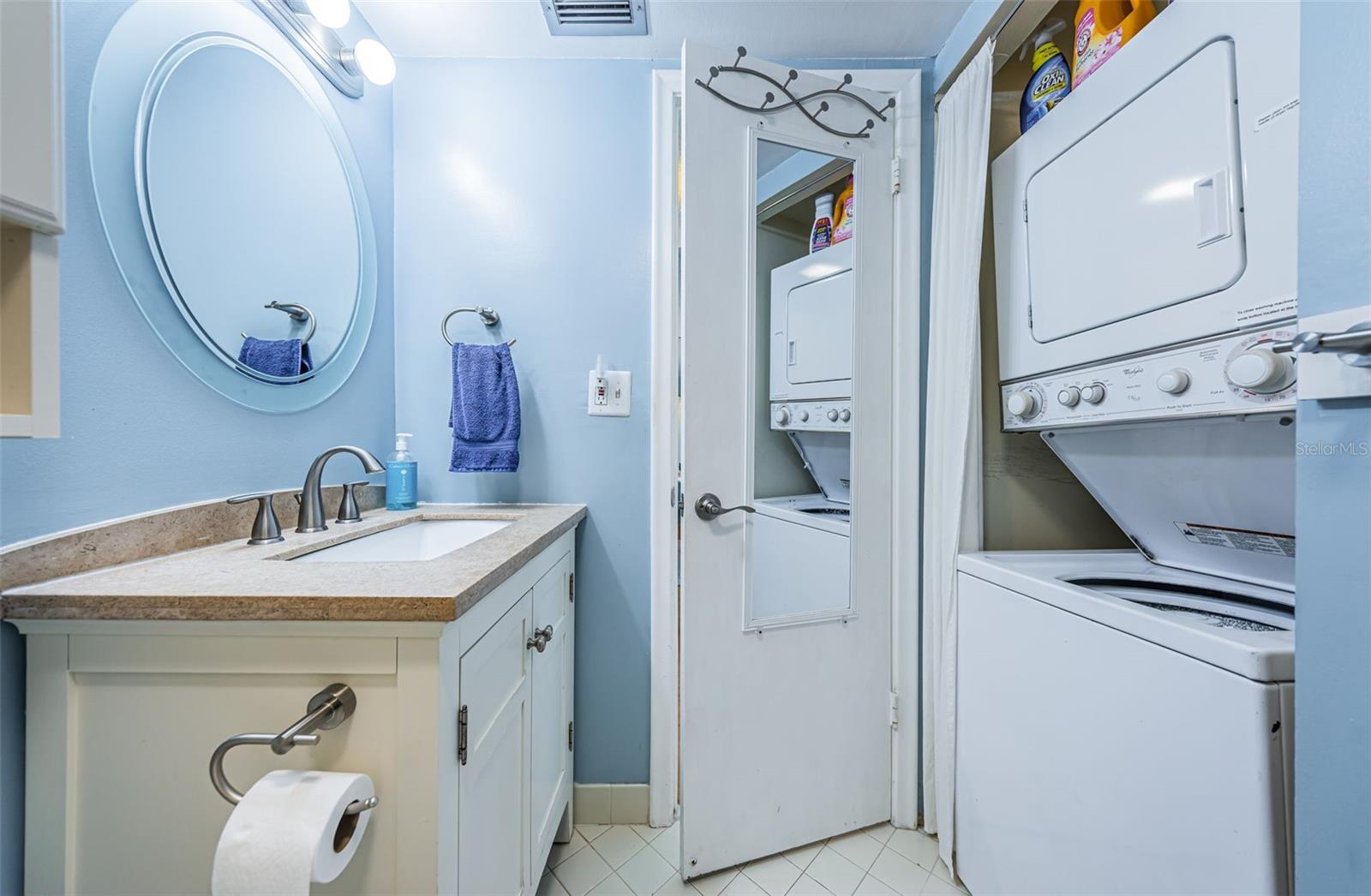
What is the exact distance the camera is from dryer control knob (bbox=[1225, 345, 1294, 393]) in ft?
2.50

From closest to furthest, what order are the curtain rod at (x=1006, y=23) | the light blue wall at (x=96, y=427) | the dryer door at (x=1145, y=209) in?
the light blue wall at (x=96, y=427) < the dryer door at (x=1145, y=209) < the curtain rod at (x=1006, y=23)

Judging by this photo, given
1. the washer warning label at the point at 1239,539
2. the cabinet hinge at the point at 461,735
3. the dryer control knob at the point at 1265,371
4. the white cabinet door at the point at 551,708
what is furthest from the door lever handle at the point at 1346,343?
the white cabinet door at the point at 551,708

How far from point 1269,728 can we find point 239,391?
181 cm

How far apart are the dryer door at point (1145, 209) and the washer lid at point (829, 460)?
1.77 feet

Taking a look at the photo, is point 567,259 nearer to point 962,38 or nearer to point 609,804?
point 962,38

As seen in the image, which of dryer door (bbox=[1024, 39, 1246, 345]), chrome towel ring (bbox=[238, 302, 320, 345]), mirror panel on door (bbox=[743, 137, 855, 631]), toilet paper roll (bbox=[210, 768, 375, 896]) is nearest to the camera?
toilet paper roll (bbox=[210, 768, 375, 896])

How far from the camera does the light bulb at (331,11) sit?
1194 millimetres

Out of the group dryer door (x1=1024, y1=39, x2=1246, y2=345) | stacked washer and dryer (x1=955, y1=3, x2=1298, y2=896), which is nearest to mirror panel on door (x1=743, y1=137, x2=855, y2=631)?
stacked washer and dryer (x1=955, y1=3, x2=1298, y2=896)

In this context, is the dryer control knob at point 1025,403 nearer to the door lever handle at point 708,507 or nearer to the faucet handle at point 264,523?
the door lever handle at point 708,507

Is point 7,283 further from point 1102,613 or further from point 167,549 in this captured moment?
point 1102,613

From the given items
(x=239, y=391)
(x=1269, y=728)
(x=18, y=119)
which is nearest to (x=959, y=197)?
(x=1269, y=728)

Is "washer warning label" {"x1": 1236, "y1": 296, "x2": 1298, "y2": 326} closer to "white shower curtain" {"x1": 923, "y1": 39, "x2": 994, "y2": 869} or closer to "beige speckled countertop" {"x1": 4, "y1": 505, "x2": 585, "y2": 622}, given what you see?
"white shower curtain" {"x1": 923, "y1": 39, "x2": 994, "y2": 869}

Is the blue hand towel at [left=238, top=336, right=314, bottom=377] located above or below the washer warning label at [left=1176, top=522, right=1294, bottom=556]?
above

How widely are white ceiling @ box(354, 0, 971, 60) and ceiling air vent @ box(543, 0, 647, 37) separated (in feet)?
0.08
